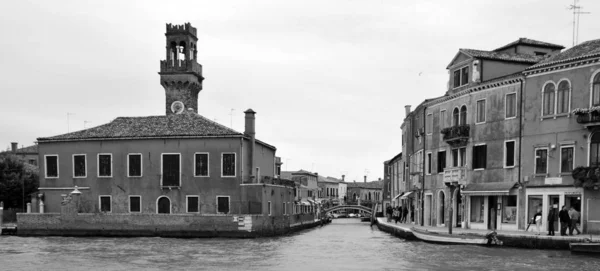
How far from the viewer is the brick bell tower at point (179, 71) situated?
2047 inches

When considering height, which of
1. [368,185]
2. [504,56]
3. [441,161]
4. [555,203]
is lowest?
[368,185]

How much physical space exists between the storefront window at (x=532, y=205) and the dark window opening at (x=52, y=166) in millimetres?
29250

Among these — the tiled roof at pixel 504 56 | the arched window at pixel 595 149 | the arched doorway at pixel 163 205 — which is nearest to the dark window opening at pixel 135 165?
the arched doorway at pixel 163 205

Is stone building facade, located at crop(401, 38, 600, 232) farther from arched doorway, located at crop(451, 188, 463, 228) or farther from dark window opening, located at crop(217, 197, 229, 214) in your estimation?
dark window opening, located at crop(217, 197, 229, 214)

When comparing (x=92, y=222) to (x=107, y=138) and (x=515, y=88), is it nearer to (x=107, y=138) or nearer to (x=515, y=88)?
(x=107, y=138)

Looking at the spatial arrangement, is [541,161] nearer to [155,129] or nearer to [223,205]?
[223,205]

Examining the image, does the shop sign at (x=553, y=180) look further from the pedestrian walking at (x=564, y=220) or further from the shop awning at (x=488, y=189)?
the pedestrian walking at (x=564, y=220)

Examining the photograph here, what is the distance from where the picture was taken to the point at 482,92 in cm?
3148

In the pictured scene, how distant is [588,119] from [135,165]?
2661 cm

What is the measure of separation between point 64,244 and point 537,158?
23599 mm

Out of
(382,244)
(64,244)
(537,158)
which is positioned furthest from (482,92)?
(64,244)

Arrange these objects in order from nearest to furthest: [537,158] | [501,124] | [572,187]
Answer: [572,187] → [537,158] → [501,124]

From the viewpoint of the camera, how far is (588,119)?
25375mm

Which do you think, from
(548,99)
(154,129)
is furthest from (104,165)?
(548,99)
